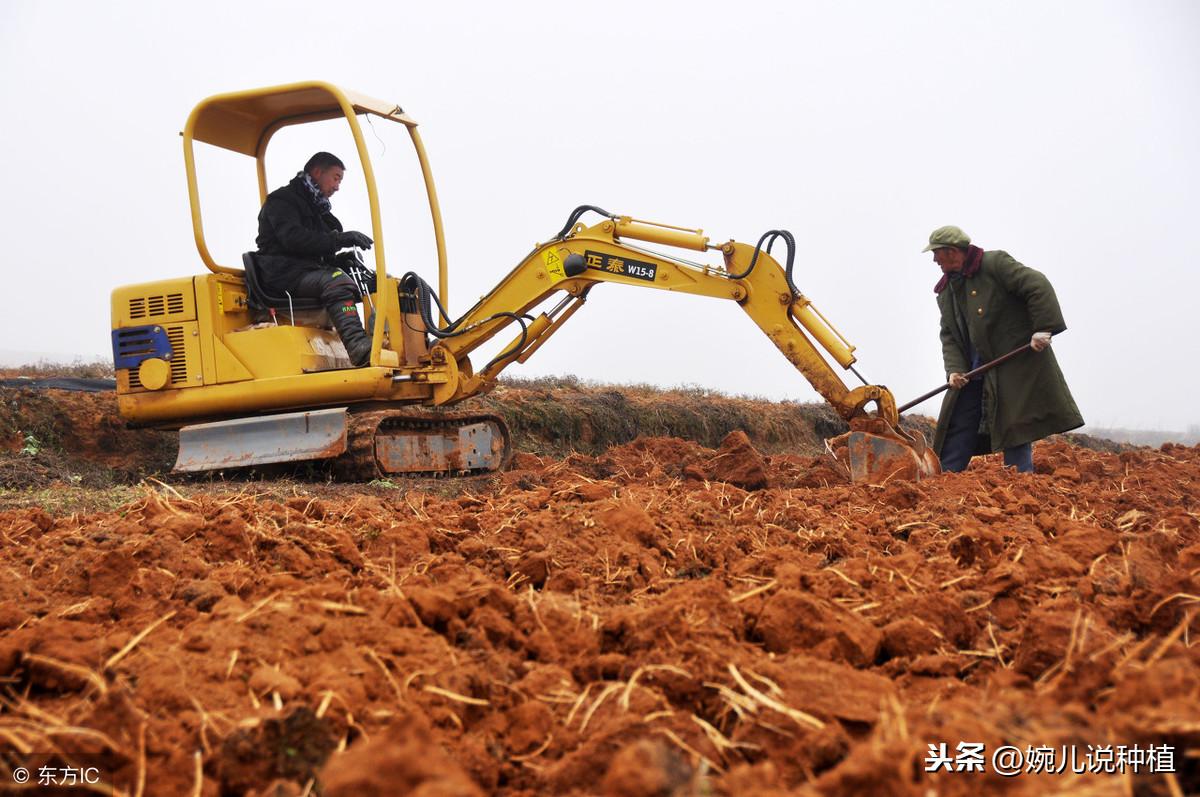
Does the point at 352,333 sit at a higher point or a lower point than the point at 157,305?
lower

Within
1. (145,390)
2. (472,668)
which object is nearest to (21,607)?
(472,668)

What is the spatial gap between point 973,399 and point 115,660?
7.18 meters

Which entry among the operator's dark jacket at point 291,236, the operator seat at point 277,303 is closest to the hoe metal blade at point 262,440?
the operator seat at point 277,303

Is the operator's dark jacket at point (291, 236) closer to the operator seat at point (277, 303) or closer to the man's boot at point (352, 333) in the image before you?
the operator seat at point (277, 303)

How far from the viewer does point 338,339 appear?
30.6ft

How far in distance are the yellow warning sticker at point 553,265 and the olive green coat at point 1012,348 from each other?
3156mm

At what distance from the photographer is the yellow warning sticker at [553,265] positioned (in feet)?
29.8

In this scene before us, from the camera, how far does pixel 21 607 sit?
3.66 meters

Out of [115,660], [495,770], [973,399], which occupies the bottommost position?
[495,770]

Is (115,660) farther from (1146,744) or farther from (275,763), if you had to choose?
(1146,744)

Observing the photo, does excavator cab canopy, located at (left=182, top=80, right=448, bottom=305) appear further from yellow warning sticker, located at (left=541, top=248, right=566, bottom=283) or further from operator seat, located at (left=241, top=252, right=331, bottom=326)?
yellow warning sticker, located at (left=541, top=248, right=566, bottom=283)
